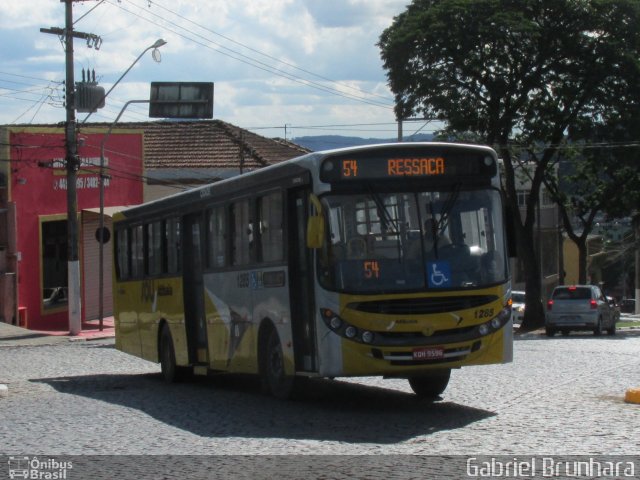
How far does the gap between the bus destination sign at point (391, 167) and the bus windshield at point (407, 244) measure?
0.20m

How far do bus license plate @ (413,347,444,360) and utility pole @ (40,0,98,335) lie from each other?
24.4 metres

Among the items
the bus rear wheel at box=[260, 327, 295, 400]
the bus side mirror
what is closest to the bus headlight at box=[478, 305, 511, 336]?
the bus side mirror

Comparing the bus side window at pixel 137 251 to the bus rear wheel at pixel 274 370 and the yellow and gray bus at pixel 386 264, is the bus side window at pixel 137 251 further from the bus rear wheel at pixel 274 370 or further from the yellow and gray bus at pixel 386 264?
the yellow and gray bus at pixel 386 264

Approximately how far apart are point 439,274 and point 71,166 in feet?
81.2

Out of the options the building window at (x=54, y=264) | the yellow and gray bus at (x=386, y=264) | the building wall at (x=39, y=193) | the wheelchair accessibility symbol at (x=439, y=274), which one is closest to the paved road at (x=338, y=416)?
the yellow and gray bus at (x=386, y=264)

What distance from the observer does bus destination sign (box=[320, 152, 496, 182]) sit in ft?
42.5

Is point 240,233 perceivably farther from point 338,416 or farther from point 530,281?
point 530,281

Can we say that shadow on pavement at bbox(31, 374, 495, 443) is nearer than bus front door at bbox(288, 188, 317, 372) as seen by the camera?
Yes

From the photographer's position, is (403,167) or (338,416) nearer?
(338,416)

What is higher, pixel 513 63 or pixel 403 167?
pixel 513 63

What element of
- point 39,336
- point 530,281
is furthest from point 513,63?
point 39,336

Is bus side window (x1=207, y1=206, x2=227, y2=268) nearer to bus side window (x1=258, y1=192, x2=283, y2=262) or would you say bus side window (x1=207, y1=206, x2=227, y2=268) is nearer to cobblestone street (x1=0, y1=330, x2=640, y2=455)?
bus side window (x1=258, y1=192, x2=283, y2=262)

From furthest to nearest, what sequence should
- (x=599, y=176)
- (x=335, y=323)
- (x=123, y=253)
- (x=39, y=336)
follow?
(x=599, y=176) → (x=39, y=336) → (x=123, y=253) → (x=335, y=323)

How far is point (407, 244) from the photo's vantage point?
502 inches
